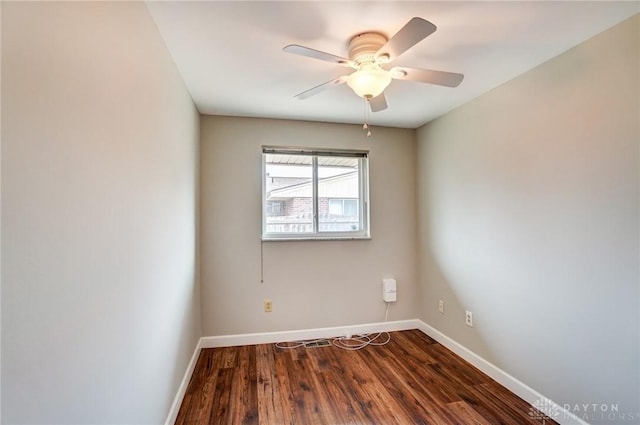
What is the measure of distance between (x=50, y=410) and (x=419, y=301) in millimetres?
3133

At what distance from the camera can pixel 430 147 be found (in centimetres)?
309

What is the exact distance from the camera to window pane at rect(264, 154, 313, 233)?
302 cm

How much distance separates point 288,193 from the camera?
3.06m

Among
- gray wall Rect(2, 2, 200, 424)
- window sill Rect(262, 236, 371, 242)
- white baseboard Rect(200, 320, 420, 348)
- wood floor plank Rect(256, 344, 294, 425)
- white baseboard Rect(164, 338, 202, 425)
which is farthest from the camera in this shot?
window sill Rect(262, 236, 371, 242)

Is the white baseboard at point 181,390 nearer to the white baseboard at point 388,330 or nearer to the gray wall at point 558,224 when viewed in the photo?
the white baseboard at point 388,330

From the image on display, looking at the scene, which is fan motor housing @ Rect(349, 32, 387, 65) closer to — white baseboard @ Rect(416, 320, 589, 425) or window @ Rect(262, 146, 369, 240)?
window @ Rect(262, 146, 369, 240)

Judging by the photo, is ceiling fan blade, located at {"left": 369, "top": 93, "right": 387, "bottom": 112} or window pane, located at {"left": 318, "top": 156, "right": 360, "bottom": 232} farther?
window pane, located at {"left": 318, "top": 156, "right": 360, "bottom": 232}

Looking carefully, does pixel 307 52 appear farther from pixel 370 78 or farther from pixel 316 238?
pixel 316 238

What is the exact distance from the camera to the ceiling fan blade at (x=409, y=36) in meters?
1.19

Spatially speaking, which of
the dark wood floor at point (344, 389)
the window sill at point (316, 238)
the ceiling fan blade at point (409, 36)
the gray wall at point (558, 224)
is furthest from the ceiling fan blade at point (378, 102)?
the dark wood floor at point (344, 389)

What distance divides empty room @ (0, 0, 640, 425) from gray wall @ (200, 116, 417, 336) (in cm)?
2

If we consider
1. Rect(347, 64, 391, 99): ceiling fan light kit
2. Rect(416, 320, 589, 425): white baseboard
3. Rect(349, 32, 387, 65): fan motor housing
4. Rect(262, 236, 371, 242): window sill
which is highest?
Rect(349, 32, 387, 65): fan motor housing

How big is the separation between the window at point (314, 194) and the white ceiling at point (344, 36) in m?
0.79

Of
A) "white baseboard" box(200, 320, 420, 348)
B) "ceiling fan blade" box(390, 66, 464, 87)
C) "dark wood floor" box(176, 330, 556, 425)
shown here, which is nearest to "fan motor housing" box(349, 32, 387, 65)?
"ceiling fan blade" box(390, 66, 464, 87)
